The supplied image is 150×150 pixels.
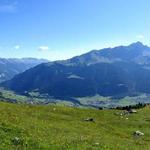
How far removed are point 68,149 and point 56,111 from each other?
32.0m

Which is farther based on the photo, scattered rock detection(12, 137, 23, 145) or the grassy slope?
the grassy slope

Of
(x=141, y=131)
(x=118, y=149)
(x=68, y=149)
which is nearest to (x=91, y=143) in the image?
(x=118, y=149)

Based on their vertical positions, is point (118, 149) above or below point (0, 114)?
below

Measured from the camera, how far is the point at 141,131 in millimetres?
58438

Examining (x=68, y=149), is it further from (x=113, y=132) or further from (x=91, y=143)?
(x=113, y=132)

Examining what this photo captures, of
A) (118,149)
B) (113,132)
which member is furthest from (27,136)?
(113,132)

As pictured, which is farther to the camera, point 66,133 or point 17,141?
point 66,133

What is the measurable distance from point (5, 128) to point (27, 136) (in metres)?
2.86

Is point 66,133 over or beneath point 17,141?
beneath

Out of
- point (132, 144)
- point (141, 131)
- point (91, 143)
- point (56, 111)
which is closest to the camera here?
point (91, 143)

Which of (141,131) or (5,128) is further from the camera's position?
(141,131)

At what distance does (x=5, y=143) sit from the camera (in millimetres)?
32938

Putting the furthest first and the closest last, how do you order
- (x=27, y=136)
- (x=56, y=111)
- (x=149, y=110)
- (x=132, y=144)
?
(x=149, y=110)
(x=56, y=111)
(x=132, y=144)
(x=27, y=136)

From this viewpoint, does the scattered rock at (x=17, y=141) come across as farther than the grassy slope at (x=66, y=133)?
No
